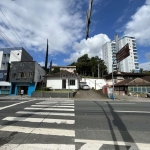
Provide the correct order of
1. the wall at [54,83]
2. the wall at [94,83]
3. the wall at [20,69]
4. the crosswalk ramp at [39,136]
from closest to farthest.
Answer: the crosswalk ramp at [39,136] → the wall at [20,69] → the wall at [54,83] → the wall at [94,83]

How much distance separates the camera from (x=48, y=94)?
1972 cm

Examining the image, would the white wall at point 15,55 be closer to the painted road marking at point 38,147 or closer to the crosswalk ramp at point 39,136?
the crosswalk ramp at point 39,136

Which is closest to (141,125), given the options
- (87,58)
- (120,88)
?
(120,88)

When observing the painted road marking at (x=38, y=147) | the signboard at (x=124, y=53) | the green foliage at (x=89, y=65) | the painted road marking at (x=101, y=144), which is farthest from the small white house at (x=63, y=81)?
the green foliage at (x=89, y=65)

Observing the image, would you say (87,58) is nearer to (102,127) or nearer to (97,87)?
(97,87)

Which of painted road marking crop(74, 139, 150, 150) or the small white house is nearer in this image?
painted road marking crop(74, 139, 150, 150)

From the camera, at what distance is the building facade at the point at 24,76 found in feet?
80.6

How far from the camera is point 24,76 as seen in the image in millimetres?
25016

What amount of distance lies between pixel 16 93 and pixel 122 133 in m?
25.9

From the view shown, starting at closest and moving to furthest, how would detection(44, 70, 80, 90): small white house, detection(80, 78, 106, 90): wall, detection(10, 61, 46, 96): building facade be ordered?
detection(10, 61, 46, 96): building facade, detection(44, 70, 80, 90): small white house, detection(80, 78, 106, 90): wall

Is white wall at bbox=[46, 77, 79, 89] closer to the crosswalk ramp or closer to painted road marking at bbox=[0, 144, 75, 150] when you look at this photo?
the crosswalk ramp

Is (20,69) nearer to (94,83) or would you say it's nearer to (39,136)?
(94,83)

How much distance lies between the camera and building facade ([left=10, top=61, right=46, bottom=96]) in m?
24.6

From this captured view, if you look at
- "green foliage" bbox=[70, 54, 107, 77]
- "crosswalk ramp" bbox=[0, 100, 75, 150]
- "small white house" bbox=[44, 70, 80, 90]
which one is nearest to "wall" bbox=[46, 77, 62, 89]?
"small white house" bbox=[44, 70, 80, 90]
